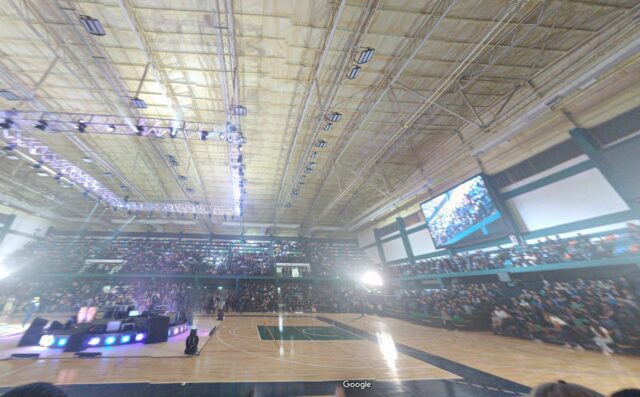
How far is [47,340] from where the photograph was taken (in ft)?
26.0

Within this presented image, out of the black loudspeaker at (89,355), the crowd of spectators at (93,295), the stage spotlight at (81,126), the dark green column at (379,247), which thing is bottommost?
the black loudspeaker at (89,355)

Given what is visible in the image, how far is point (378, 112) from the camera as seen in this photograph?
37.7 ft

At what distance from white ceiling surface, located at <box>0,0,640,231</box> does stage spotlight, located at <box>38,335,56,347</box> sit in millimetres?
8212

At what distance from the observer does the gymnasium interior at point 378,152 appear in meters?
6.67

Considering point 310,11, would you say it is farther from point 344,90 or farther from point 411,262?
point 411,262

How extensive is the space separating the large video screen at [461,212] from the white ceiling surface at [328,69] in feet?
4.68

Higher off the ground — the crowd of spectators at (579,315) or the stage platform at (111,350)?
the stage platform at (111,350)

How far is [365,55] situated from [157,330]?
12847mm

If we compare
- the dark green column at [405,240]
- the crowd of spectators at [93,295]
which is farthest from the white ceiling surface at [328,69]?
the crowd of spectators at [93,295]

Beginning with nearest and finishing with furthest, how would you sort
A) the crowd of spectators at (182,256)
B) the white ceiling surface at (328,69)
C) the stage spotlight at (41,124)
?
the white ceiling surface at (328,69) < the stage spotlight at (41,124) < the crowd of spectators at (182,256)

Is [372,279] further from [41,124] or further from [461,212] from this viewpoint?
[41,124]

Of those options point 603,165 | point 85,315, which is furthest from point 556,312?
point 85,315

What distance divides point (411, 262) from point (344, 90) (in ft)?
48.9

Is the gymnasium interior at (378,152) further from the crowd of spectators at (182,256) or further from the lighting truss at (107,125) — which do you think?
the crowd of spectators at (182,256)
